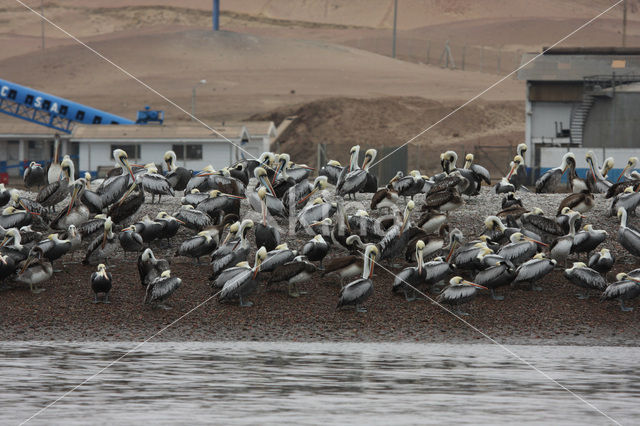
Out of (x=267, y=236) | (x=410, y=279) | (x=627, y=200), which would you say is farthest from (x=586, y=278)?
(x=267, y=236)

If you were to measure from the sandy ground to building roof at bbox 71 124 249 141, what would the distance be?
3364 centimetres

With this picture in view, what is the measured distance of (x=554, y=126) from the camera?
200ft

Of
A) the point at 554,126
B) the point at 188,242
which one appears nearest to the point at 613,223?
the point at 188,242

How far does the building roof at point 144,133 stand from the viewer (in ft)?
179

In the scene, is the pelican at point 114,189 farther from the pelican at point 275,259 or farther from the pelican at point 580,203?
the pelican at point 580,203

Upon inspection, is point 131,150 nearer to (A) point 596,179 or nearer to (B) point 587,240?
(A) point 596,179

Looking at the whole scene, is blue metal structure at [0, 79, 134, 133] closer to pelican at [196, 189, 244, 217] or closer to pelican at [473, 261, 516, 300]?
pelican at [196, 189, 244, 217]

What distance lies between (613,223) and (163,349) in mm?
13952

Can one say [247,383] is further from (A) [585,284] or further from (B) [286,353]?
(A) [585,284]

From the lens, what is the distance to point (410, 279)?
1966cm

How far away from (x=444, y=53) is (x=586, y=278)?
6267 inches

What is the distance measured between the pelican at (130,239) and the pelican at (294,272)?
12.1 feet

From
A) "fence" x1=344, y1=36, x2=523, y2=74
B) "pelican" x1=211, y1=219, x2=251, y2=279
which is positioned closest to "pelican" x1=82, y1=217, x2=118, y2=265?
"pelican" x1=211, y1=219, x2=251, y2=279

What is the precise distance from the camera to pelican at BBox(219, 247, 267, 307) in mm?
19078
